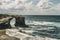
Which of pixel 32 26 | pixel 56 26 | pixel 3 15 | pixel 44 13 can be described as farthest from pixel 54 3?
pixel 3 15

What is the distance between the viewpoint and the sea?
1.92 meters

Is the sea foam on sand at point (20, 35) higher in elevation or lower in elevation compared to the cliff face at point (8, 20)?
lower

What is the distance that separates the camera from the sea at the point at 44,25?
192 cm

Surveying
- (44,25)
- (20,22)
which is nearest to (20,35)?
(20,22)

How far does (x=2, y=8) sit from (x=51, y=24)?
79 cm

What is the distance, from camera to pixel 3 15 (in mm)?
2018

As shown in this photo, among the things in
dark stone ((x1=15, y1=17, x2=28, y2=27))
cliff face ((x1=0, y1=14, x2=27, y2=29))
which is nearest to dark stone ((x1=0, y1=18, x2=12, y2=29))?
cliff face ((x1=0, y1=14, x2=27, y2=29))

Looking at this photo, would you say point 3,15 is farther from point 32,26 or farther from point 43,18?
point 43,18

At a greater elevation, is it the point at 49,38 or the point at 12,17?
the point at 12,17

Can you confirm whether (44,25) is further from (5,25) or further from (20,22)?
(5,25)

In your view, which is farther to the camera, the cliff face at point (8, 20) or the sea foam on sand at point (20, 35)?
the cliff face at point (8, 20)

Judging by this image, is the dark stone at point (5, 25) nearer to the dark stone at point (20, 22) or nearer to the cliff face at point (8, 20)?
the cliff face at point (8, 20)

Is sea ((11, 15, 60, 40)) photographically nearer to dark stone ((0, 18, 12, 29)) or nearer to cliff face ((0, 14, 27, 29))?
cliff face ((0, 14, 27, 29))

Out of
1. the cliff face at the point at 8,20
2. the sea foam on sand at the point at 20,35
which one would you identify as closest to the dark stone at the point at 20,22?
the cliff face at the point at 8,20
